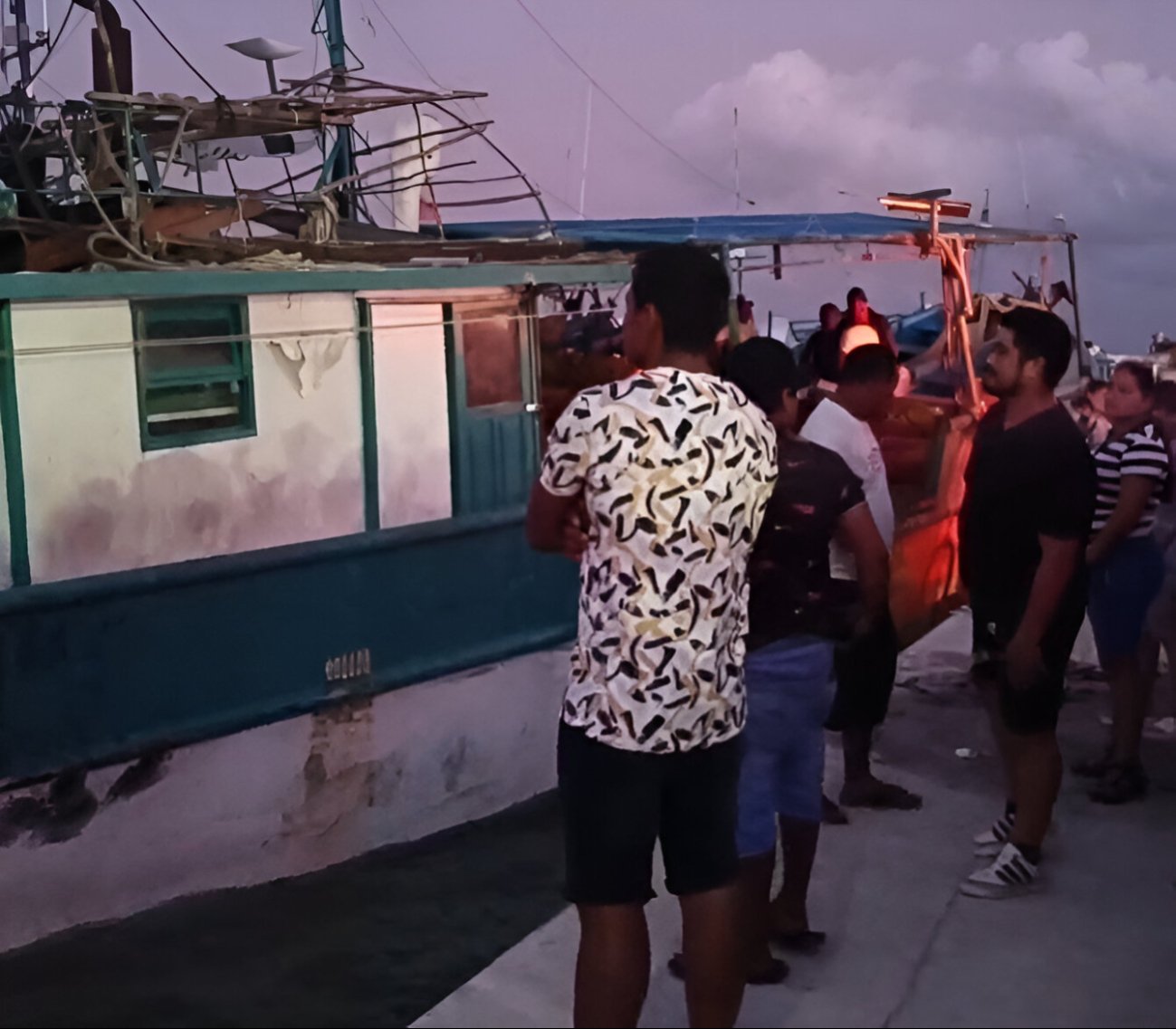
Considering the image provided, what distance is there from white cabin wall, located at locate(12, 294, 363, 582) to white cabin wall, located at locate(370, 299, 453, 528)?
0.16 m

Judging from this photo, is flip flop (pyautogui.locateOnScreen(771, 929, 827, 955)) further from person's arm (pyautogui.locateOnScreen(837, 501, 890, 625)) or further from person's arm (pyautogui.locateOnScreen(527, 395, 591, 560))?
person's arm (pyautogui.locateOnScreen(527, 395, 591, 560))

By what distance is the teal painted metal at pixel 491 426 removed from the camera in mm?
7355

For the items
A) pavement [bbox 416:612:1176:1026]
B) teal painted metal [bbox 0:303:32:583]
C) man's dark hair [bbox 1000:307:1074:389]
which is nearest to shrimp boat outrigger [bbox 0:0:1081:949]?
teal painted metal [bbox 0:303:32:583]

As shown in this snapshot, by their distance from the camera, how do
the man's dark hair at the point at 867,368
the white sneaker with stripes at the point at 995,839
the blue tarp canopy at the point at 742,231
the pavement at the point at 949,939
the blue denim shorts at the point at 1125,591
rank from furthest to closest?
the blue tarp canopy at the point at 742,231 < the blue denim shorts at the point at 1125,591 < the man's dark hair at the point at 867,368 < the white sneaker with stripes at the point at 995,839 < the pavement at the point at 949,939

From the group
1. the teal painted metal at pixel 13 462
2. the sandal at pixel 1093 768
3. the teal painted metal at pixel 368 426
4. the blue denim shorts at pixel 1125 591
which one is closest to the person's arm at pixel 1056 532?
the blue denim shorts at pixel 1125 591

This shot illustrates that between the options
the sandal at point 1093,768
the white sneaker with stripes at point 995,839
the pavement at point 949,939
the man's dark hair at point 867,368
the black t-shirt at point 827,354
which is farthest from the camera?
the black t-shirt at point 827,354

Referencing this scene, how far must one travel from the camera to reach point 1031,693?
14.0 ft

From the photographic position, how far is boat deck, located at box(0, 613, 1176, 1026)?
389cm

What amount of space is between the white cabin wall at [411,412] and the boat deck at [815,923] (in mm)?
1760

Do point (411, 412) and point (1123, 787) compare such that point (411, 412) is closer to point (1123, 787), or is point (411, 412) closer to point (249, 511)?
point (249, 511)

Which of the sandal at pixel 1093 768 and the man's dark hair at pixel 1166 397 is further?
the man's dark hair at pixel 1166 397

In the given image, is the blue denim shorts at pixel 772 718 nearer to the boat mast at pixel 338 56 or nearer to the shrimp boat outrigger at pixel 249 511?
the shrimp boat outrigger at pixel 249 511

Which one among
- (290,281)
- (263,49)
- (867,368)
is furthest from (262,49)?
(867,368)

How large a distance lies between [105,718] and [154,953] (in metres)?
1.04
